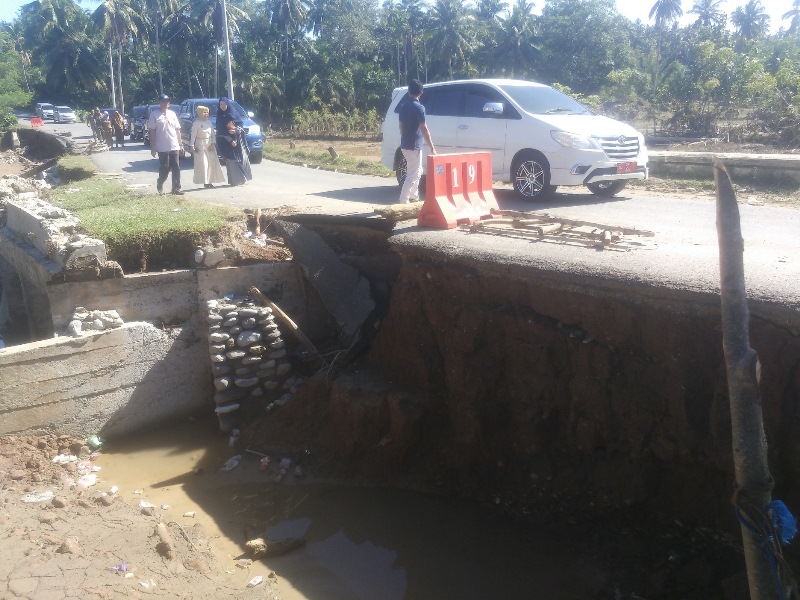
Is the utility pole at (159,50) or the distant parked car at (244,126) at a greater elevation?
the utility pole at (159,50)

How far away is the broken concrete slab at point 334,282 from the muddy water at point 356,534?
1799 mm

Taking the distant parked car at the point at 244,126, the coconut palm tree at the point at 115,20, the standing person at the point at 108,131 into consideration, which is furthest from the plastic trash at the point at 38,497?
the coconut palm tree at the point at 115,20

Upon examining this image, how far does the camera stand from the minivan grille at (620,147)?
10.3 metres

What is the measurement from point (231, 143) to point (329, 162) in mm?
7463

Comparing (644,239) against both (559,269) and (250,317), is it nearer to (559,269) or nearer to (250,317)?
(559,269)

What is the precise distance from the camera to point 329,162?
66.5 feet

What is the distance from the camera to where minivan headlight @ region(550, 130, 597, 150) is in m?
10.1

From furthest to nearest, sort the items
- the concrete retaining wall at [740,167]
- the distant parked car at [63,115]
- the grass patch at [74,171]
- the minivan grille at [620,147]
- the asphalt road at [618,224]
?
A: the distant parked car at [63,115]
the grass patch at [74,171]
the concrete retaining wall at [740,167]
the minivan grille at [620,147]
the asphalt road at [618,224]

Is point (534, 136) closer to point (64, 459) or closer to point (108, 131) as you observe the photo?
point (64, 459)

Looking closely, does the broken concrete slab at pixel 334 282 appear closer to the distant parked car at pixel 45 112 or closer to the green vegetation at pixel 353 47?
the green vegetation at pixel 353 47

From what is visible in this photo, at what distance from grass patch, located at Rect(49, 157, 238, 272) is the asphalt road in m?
1.26

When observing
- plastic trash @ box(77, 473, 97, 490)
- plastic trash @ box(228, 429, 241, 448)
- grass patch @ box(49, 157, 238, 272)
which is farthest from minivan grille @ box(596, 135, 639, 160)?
plastic trash @ box(77, 473, 97, 490)

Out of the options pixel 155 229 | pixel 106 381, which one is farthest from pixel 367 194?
pixel 106 381

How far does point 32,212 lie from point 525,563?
25.7 ft
